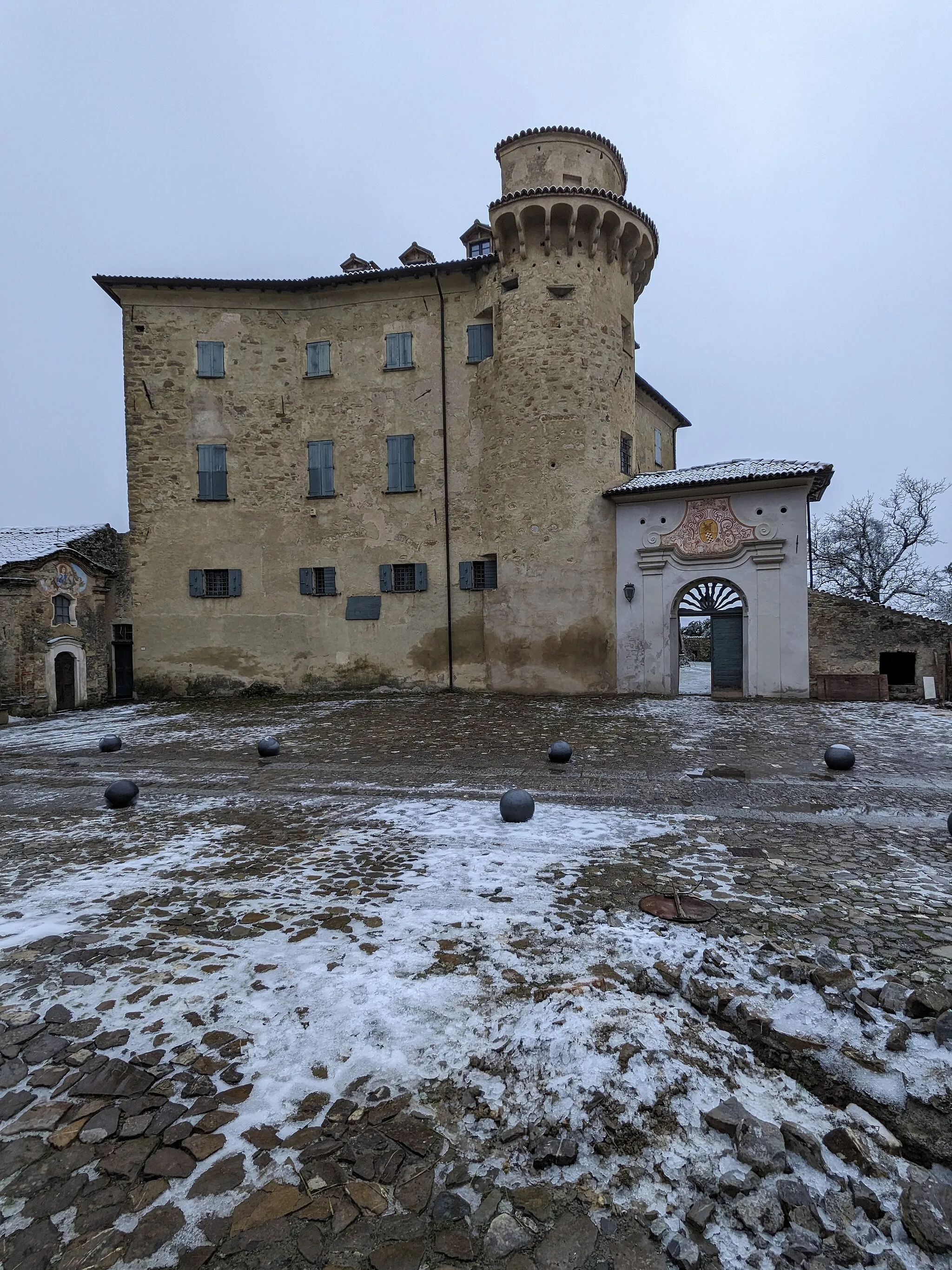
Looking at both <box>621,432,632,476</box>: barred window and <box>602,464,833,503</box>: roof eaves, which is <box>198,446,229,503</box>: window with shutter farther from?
<box>621,432,632,476</box>: barred window

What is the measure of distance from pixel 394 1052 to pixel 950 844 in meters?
4.96

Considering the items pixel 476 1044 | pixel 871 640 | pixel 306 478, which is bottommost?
pixel 476 1044

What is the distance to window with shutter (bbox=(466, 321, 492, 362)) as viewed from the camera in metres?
19.4

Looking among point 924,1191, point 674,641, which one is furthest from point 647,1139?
point 674,641

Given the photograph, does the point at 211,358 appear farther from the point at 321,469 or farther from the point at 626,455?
the point at 626,455

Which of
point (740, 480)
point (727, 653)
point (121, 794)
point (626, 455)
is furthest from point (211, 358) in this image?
point (727, 653)

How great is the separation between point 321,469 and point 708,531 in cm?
1198

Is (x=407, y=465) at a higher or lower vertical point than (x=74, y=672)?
higher

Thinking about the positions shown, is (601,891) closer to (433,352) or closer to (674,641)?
(674,641)

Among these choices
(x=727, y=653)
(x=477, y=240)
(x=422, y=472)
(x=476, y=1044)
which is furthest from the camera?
(x=477, y=240)

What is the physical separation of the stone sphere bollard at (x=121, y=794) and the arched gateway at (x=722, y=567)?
44.0 feet

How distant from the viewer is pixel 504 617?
18.8 m

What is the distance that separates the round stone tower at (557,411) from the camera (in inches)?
707

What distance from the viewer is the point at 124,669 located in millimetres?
24078
